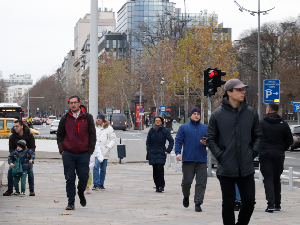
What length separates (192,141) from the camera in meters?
10.1

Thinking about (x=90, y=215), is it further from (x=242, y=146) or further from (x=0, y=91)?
(x=0, y=91)

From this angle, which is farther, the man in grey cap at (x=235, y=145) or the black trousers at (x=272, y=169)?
the black trousers at (x=272, y=169)

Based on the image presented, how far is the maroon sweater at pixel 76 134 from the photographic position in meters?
9.41

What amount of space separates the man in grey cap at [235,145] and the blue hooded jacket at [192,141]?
12.4 ft

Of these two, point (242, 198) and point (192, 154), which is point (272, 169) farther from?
point (242, 198)

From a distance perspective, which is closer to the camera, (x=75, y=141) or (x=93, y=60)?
(x=75, y=141)

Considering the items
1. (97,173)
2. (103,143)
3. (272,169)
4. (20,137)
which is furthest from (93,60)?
(272,169)

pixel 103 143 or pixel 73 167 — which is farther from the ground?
pixel 103 143

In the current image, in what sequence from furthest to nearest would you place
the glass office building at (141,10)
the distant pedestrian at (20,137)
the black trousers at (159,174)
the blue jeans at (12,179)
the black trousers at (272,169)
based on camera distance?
1. the glass office building at (141,10)
2. the black trousers at (159,174)
3. the blue jeans at (12,179)
4. the distant pedestrian at (20,137)
5. the black trousers at (272,169)

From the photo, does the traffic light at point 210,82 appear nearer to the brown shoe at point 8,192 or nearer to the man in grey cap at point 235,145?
the brown shoe at point 8,192

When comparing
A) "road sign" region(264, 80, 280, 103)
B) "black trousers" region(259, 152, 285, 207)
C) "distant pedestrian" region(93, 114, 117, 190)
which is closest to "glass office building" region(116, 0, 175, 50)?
"road sign" region(264, 80, 280, 103)

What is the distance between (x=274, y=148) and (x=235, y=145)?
4.12 metres

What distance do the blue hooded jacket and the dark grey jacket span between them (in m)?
3.80

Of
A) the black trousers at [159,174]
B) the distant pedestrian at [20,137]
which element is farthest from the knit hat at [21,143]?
the black trousers at [159,174]
